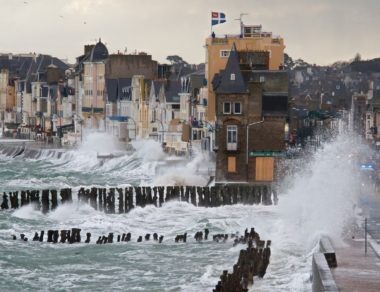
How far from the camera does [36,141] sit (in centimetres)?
14000

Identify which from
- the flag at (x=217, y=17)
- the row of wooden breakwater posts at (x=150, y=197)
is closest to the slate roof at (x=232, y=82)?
the row of wooden breakwater posts at (x=150, y=197)

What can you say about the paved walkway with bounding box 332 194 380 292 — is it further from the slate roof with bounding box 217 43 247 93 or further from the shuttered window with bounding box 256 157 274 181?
the slate roof with bounding box 217 43 247 93

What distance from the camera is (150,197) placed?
190 feet

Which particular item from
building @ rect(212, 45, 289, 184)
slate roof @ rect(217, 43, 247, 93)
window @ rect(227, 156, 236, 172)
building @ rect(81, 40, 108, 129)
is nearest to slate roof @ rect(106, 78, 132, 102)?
building @ rect(81, 40, 108, 129)

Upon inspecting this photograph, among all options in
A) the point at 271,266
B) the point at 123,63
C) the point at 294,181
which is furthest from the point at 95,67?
the point at 271,266

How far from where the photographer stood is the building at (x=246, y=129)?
212 ft

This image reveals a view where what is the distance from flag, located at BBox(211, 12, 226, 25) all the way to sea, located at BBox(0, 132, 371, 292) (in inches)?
531

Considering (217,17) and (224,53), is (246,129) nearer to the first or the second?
(224,53)

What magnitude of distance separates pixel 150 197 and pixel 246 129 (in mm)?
9461

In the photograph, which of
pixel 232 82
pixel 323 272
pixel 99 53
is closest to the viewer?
pixel 323 272

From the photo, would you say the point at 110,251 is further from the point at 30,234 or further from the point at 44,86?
the point at 44,86

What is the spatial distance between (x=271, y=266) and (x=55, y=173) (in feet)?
192

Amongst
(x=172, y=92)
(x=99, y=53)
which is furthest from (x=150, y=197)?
(x=99, y=53)

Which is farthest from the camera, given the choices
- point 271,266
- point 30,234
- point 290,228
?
point 30,234
